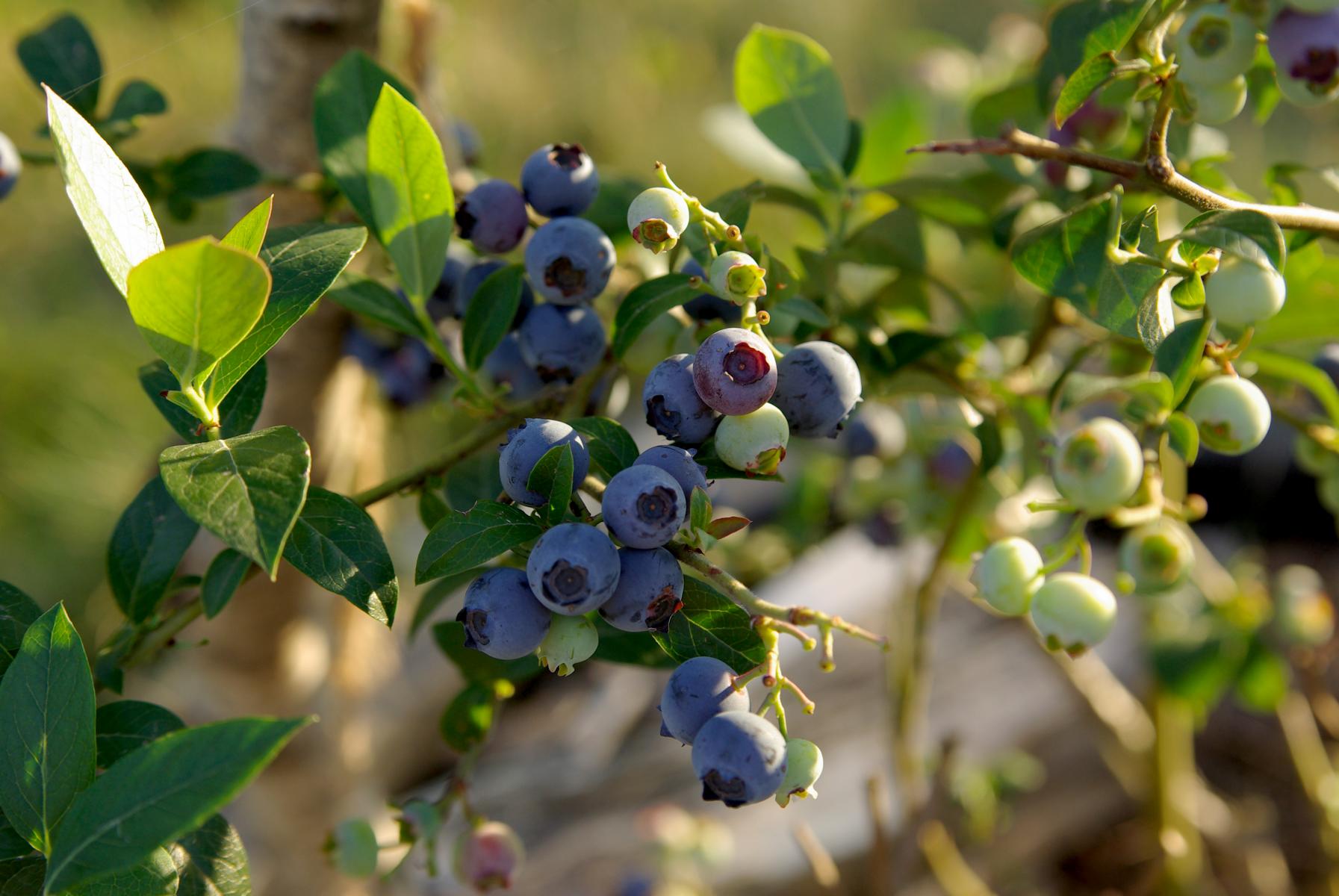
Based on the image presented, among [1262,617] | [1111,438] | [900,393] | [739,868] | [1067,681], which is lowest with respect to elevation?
[739,868]

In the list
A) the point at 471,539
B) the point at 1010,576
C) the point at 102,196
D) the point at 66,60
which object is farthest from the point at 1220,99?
the point at 66,60

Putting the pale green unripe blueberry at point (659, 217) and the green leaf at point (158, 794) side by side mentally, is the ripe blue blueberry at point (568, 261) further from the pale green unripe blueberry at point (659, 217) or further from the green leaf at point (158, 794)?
the green leaf at point (158, 794)

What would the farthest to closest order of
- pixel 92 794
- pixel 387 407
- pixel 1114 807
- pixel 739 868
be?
pixel 1114 807 → pixel 739 868 → pixel 387 407 → pixel 92 794

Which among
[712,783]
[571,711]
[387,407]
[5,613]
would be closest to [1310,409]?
[712,783]

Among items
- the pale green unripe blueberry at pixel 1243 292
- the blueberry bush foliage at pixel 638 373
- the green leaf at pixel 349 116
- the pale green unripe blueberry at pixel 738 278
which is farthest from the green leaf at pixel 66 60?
the pale green unripe blueberry at pixel 1243 292

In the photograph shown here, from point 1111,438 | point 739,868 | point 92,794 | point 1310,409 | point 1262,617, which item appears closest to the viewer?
point 92,794

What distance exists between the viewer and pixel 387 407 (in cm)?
105

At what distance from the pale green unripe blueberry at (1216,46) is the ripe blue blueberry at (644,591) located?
415 mm

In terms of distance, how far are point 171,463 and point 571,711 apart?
5.26 ft

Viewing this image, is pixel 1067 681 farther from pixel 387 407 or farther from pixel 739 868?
pixel 387 407

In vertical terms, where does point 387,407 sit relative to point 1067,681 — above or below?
above

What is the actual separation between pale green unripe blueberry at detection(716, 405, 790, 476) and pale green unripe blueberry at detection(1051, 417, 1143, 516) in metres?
0.16

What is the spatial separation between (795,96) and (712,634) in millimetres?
433

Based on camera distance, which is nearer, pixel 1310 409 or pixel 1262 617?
pixel 1310 409
